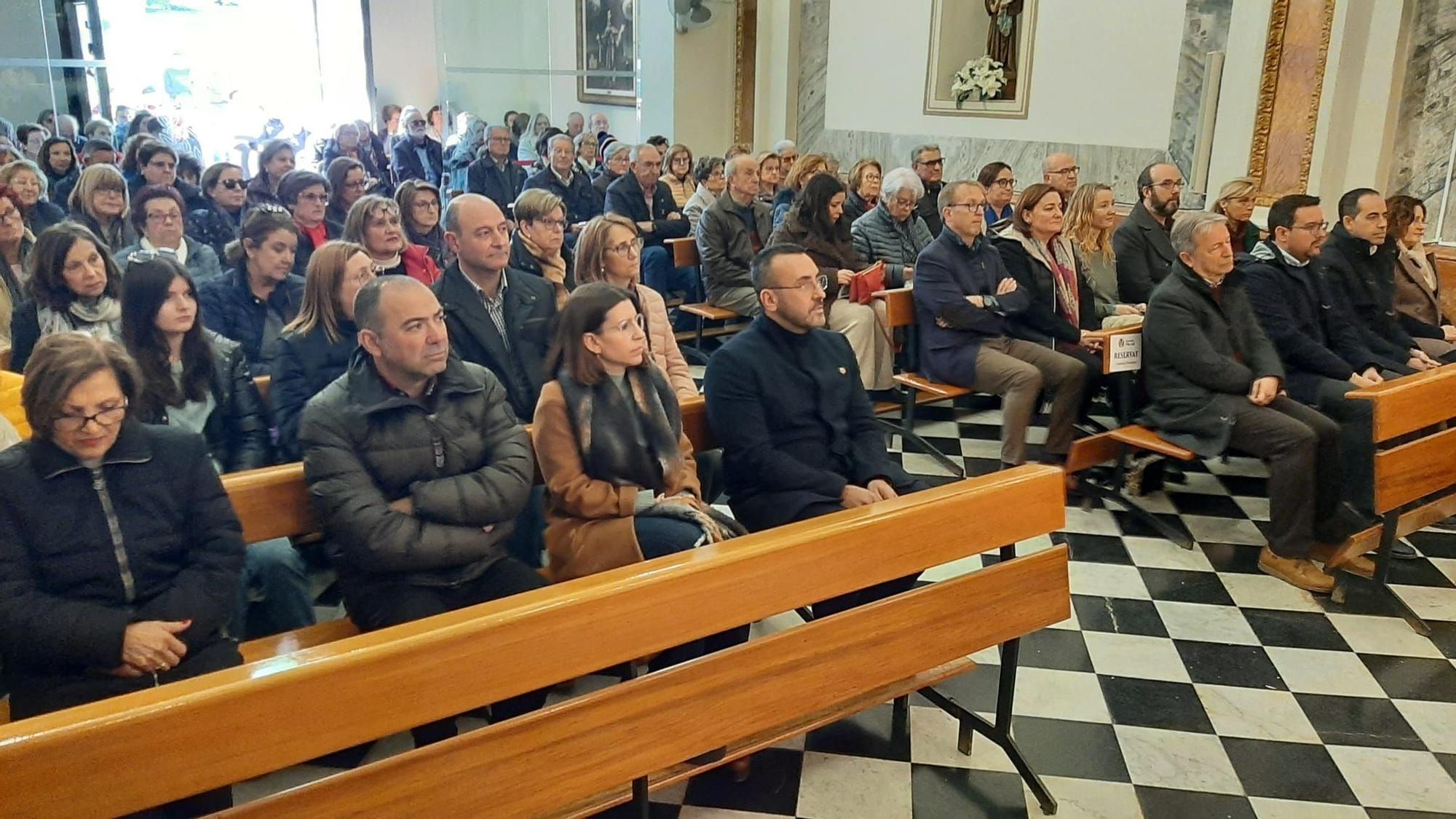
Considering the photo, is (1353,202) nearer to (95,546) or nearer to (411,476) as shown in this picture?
(411,476)

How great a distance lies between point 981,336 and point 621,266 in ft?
Result: 6.04

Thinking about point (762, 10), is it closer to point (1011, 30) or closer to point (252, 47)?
point (1011, 30)

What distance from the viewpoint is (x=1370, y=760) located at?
9.41ft

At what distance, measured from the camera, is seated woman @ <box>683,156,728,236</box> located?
7578 mm

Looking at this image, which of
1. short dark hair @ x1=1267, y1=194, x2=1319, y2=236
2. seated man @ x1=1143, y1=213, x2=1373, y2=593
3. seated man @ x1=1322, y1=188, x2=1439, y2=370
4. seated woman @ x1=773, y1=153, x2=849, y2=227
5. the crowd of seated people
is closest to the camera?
the crowd of seated people

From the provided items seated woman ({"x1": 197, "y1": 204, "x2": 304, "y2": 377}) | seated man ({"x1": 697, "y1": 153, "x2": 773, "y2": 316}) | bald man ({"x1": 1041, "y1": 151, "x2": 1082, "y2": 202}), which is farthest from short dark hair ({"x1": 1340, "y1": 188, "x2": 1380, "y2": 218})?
seated woman ({"x1": 197, "y1": 204, "x2": 304, "y2": 377})

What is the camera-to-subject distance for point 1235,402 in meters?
4.11

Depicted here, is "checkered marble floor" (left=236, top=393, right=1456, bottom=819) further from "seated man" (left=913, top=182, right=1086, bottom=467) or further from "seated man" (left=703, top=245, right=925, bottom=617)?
"seated man" (left=913, top=182, right=1086, bottom=467)

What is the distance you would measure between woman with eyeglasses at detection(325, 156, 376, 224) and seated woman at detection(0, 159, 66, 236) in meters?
1.35

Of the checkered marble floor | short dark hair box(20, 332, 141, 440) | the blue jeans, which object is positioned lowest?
the checkered marble floor

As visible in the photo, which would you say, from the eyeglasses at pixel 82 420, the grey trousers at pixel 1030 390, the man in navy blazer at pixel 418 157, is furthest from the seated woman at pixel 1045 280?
the man in navy blazer at pixel 418 157

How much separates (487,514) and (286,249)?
1.70 meters

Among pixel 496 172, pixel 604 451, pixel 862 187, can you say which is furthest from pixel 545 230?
pixel 496 172

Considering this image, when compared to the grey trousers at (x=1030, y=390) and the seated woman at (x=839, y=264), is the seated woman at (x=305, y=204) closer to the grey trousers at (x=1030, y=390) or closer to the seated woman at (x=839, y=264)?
the seated woman at (x=839, y=264)
